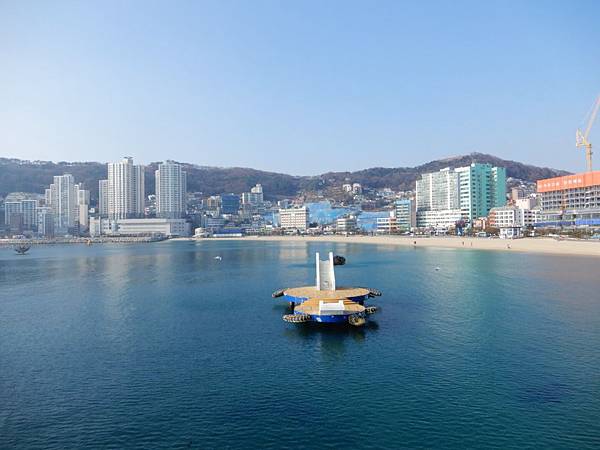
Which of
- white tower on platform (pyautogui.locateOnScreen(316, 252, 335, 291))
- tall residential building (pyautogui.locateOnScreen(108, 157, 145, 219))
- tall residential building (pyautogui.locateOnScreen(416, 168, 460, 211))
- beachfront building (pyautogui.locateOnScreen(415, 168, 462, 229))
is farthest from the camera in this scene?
tall residential building (pyautogui.locateOnScreen(108, 157, 145, 219))

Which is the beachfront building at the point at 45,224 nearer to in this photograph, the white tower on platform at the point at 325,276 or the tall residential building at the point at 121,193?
the tall residential building at the point at 121,193

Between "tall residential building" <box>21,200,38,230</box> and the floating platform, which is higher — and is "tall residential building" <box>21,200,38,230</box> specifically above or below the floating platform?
above

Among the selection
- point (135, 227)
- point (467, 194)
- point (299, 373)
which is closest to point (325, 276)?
point (299, 373)

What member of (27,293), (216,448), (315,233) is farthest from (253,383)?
(315,233)

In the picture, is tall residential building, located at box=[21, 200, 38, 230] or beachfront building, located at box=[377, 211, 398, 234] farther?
tall residential building, located at box=[21, 200, 38, 230]

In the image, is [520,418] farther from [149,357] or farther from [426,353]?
[149,357]

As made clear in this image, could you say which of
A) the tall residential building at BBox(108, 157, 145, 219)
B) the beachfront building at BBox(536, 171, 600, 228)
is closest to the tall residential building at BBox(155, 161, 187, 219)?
the tall residential building at BBox(108, 157, 145, 219)

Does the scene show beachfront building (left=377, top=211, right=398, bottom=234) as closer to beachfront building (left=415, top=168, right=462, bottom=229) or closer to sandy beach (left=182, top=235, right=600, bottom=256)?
beachfront building (left=415, top=168, right=462, bottom=229)
